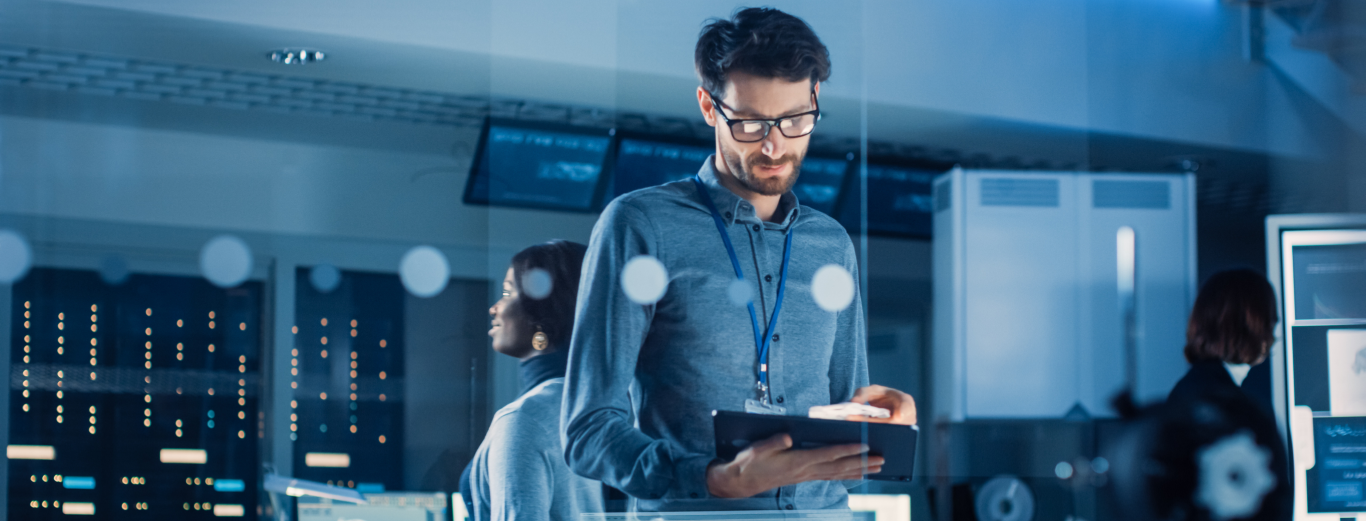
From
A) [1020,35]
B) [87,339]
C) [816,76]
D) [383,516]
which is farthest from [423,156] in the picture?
[816,76]

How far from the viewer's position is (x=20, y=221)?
268 centimetres

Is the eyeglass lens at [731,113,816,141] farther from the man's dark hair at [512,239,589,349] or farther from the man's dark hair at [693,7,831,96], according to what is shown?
the man's dark hair at [512,239,589,349]

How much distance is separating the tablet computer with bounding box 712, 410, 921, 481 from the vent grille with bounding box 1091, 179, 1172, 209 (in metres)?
2.62

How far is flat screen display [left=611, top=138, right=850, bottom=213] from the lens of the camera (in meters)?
1.53

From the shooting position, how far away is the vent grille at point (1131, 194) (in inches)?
145

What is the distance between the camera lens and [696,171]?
154 centimetres

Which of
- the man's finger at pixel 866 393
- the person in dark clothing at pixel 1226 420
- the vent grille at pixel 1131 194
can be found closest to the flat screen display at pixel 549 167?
the man's finger at pixel 866 393

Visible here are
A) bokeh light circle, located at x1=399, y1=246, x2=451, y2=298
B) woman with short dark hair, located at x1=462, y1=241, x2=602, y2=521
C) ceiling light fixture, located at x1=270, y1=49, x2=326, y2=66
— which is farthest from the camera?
bokeh light circle, located at x1=399, y1=246, x2=451, y2=298

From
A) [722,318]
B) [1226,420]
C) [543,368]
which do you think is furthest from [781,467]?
[1226,420]

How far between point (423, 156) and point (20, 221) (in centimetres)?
146

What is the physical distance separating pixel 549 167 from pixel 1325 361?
1.93m

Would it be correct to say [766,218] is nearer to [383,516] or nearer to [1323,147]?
[383,516]

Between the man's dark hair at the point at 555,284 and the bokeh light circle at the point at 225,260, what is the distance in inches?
78.4

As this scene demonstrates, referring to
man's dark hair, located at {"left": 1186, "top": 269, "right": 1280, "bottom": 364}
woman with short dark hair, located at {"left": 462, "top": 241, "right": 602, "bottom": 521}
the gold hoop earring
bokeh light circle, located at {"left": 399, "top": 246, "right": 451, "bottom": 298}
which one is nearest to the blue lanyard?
woman with short dark hair, located at {"left": 462, "top": 241, "right": 602, "bottom": 521}
